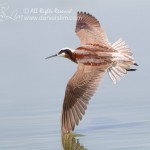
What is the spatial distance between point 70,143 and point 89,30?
5.73 ft

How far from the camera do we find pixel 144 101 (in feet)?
40.9

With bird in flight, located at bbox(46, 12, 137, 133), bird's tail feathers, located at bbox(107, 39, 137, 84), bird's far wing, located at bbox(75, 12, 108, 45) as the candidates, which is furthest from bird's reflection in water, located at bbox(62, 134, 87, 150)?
bird's far wing, located at bbox(75, 12, 108, 45)

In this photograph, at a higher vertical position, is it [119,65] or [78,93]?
[119,65]

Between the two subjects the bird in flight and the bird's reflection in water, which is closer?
the bird's reflection in water

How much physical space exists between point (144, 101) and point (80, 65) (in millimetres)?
1762

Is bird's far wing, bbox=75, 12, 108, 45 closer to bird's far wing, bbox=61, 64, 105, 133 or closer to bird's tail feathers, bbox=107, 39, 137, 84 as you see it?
bird's tail feathers, bbox=107, 39, 137, 84

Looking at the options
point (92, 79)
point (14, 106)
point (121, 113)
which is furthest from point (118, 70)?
point (14, 106)

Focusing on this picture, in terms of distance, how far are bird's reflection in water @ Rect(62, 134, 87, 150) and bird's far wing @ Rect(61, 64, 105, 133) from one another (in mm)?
82

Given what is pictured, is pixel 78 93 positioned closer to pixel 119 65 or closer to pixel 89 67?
pixel 89 67

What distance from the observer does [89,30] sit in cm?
1171

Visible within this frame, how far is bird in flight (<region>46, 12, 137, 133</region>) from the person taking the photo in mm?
10609

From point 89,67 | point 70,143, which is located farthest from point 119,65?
point 70,143

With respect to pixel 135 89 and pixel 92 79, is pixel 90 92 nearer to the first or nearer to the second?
pixel 92 79

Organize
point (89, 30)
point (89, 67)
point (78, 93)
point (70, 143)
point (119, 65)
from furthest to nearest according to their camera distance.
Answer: point (89, 30) < point (119, 65) < point (89, 67) < point (78, 93) < point (70, 143)
